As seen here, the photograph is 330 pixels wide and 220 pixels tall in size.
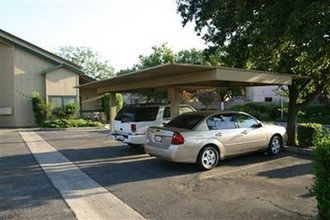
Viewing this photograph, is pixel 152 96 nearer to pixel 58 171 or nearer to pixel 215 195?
pixel 58 171

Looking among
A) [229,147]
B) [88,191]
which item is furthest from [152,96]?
[88,191]

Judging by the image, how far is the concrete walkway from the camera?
6.49 metres

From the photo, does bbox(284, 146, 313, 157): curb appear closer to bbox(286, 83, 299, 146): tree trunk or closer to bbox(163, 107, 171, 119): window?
bbox(286, 83, 299, 146): tree trunk

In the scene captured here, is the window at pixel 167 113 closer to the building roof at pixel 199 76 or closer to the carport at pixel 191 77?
the carport at pixel 191 77

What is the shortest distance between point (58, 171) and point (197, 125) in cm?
392

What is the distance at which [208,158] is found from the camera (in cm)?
1013

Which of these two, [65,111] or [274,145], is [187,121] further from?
[65,111]

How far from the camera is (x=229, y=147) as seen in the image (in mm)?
10680

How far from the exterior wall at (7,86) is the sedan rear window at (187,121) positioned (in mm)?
21005

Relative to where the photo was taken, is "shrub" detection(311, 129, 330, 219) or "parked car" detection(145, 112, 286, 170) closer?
"shrub" detection(311, 129, 330, 219)

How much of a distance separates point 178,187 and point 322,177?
3.71 m

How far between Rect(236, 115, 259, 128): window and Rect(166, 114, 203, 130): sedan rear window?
4.42ft

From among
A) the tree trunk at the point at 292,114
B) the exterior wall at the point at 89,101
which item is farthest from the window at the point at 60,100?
the tree trunk at the point at 292,114

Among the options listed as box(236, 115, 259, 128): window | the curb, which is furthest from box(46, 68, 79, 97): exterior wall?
box(236, 115, 259, 128): window
